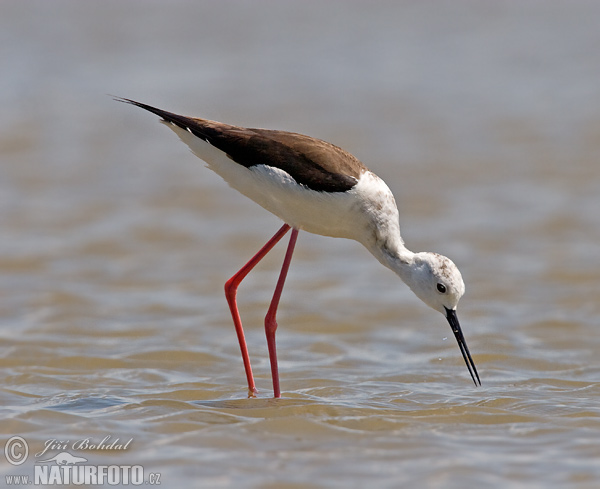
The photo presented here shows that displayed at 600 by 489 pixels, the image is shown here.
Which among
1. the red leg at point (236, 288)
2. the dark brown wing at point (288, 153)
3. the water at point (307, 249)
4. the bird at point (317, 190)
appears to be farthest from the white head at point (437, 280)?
the red leg at point (236, 288)

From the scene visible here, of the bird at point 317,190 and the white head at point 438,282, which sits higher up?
the bird at point 317,190

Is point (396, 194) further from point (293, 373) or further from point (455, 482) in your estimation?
point (455, 482)

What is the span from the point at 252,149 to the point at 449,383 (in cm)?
210

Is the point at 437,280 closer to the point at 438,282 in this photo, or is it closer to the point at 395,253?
the point at 438,282

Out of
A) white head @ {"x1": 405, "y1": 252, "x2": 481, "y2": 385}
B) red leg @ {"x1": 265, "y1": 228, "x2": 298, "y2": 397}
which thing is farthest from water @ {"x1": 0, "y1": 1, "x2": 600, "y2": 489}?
white head @ {"x1": 405, "y1": 252, "x2": 481, "y2": 385}

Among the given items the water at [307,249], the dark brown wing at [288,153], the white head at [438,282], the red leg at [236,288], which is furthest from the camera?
Answer: the red leg at [236,288]

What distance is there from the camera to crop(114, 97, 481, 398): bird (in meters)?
6.09

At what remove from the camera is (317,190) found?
606 centimetres

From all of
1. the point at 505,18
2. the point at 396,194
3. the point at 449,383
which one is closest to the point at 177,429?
the point at 449,383

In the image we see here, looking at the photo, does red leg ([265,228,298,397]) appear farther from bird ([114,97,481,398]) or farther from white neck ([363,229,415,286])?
white neck ([363,229,415,286])

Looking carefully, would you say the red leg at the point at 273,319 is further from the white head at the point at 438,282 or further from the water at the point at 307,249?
the white head at the point at 438,282

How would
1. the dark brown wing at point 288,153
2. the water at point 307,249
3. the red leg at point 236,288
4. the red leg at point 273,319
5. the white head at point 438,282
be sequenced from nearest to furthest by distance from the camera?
the water at point 307,249 < the dark brown wing at point 288,153 < the white head at point 438,282 < the red leg at point 273,319 < the red leg at point 236,288

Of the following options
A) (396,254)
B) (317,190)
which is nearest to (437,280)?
(396,254)

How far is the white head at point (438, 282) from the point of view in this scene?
625cm
